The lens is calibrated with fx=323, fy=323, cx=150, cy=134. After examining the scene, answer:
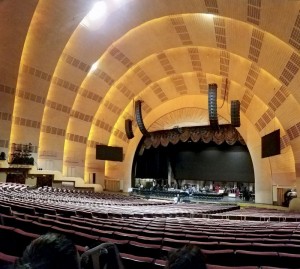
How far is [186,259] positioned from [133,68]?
66.2 feet

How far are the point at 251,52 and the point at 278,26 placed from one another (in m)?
2.96

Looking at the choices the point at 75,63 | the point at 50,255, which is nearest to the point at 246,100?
the point at 75,63

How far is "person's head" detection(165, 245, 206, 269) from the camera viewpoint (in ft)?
3.58

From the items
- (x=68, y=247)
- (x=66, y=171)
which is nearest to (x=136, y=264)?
(x=68, y=247)

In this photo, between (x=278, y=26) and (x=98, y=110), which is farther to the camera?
(x=98, y=110)

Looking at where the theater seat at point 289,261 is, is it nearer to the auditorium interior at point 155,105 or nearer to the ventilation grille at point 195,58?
the auditorium interior at point 155,105

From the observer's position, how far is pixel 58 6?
1420 cm

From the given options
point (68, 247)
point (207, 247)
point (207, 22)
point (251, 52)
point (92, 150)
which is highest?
point (207, 22)

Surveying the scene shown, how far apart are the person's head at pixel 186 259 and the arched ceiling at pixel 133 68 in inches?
405

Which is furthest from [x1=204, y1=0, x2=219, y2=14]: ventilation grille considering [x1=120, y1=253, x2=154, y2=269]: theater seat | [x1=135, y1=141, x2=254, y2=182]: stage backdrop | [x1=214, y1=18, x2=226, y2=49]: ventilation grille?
[x1=120, y1=253, x2=154, y2=269]: theater seat

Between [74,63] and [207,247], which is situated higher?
[74,63]

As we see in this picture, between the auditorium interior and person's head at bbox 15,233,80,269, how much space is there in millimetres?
4886

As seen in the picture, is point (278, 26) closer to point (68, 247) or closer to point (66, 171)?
point (68, 247)

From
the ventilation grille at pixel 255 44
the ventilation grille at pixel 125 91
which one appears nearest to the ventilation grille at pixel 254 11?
the ventilation grille at pixel 255 44
